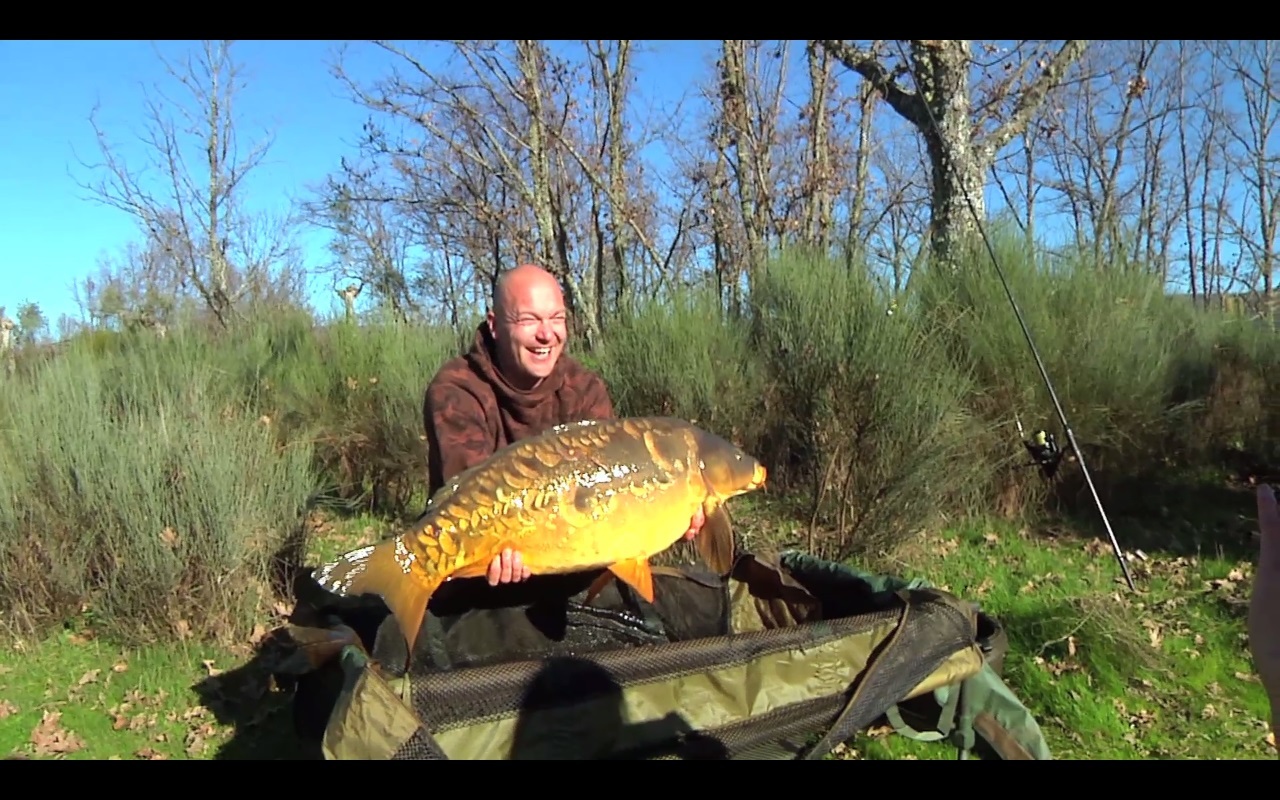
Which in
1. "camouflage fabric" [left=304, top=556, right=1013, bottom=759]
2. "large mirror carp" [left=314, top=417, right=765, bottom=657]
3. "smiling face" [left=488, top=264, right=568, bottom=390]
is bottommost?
"camouflage fabric" [left=304, top=556, right=1013, bottom=759]

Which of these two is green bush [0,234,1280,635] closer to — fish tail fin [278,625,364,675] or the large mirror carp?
fish tail fin [278,625,364,675]

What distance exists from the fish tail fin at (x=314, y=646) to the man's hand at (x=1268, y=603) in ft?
5.01

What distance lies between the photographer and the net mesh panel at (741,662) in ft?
4.99

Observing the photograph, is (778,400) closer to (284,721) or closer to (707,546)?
(707,546)

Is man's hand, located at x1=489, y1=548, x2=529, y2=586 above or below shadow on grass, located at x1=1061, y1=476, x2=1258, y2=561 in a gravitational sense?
above

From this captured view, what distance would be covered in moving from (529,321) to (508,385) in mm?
203

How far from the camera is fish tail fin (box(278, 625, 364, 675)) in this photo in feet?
5.74

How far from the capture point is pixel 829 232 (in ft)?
16.2

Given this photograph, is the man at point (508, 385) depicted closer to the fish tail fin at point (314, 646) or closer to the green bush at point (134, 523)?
the fish tail fin at point (314, 646)

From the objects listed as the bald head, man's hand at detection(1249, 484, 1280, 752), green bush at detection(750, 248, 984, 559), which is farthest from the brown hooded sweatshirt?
man's hand at detection(1249, 484, 1280, 752)

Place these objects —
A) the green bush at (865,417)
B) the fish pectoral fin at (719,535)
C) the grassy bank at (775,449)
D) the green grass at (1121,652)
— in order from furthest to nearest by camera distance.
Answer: the green bush at (865,417)
the grassy bank at (775,449)
the green grass at (1121,652)
the fish pectoral fin at (719,535)

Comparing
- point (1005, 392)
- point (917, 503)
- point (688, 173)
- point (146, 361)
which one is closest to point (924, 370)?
point (917, 503)

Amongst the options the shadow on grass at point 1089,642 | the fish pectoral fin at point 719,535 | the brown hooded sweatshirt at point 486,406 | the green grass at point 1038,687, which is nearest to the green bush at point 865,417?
the green grass at point 1038,687

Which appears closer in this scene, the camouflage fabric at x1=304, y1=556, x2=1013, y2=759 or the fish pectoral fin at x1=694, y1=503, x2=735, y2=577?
the camouflage fabric at x1=304, y1=556, x2=1013, y2=759
